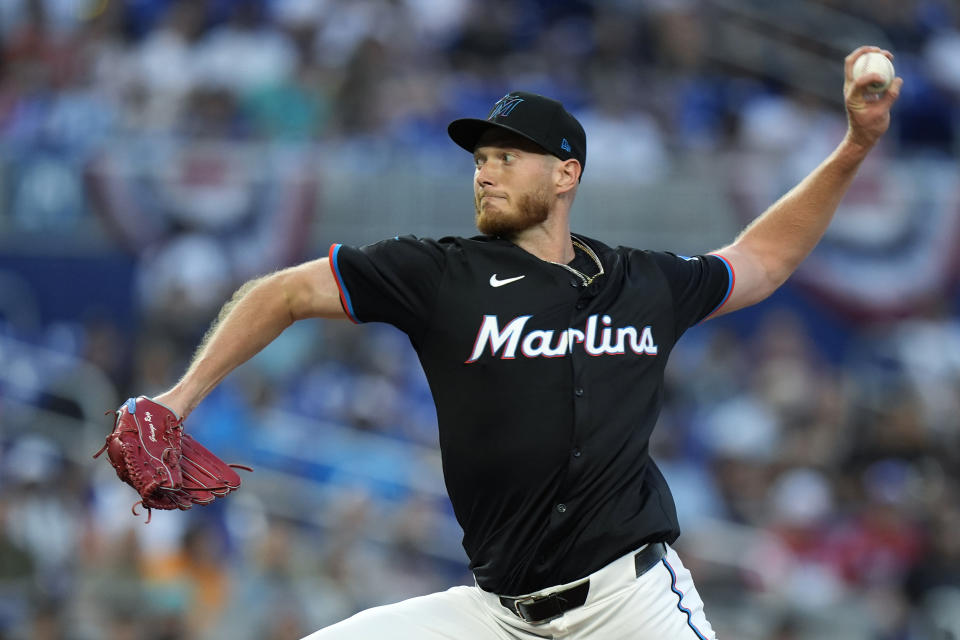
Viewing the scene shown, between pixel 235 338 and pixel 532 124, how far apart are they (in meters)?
1.14

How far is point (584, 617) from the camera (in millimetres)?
4160

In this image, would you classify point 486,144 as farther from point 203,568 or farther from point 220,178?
point 220,178

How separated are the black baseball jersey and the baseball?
3.90ft

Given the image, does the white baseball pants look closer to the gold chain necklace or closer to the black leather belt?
the black leather belt

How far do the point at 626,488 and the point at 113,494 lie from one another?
6043 mm

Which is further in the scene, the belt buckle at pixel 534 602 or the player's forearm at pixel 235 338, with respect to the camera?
the belt buckle at pixel 534 602

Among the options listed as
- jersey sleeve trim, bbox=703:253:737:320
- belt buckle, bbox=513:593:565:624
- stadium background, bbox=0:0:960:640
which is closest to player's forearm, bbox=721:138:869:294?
jersey sleeve trim, bbox=703:253:737:320

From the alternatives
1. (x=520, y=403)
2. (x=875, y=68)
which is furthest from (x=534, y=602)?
(x=875, y=68)

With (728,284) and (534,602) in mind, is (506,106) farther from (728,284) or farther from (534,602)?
(534,602)

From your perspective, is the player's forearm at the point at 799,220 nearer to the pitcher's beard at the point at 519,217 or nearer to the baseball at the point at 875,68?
the baseball at the point at 875,68

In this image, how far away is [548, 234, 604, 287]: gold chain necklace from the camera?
4.38 metres

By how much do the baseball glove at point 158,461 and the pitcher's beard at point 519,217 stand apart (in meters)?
1.11

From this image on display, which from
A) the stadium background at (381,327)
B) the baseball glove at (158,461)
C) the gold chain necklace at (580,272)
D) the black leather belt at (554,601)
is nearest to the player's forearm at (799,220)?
the gold chain necklace at (580,272)

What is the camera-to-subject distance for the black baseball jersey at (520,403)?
4.13m
